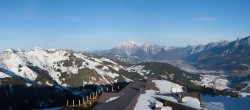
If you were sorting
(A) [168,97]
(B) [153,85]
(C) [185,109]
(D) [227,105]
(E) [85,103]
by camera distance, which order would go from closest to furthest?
(C) [185,109], (A) [168,97], (D) [227,105], (E) [85,103], (B) [153,85]

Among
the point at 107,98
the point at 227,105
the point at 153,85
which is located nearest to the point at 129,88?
the point at 153,85

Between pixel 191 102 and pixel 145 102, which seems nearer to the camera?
pixel 145 102

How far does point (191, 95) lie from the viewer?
261 ft

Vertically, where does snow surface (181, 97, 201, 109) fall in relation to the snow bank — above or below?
below

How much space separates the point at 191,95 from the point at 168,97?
6796mm

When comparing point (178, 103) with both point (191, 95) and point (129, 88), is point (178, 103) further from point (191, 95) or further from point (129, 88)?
point (129, 88)

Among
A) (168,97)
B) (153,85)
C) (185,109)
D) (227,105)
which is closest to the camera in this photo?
(185,109)

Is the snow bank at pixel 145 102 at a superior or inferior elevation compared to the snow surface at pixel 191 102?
superior

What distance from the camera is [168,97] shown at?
75.5m

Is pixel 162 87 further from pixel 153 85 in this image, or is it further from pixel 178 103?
pixel 178 103

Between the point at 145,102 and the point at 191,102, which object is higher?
the point at 145,102

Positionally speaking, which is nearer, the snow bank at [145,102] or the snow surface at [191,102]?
the snow bank at [145,102]

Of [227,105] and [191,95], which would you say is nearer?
[191,95]

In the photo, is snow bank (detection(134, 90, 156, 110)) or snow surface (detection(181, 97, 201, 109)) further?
snow surface (detection(181, 97, 201, 109))
